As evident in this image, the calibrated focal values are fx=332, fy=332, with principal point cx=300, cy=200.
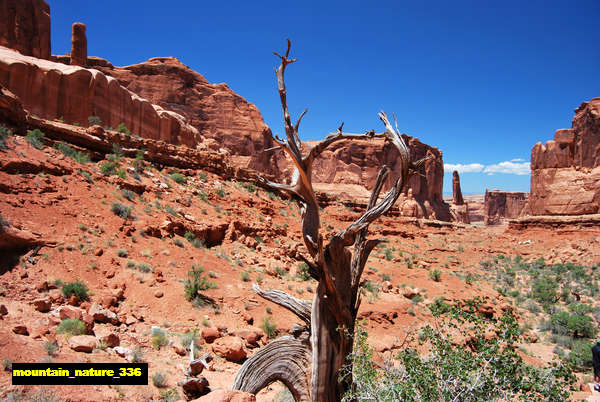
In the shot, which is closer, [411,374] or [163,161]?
[411,374]

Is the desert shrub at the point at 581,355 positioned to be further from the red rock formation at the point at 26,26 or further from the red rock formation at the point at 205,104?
the red rock formation at the point at 26,26

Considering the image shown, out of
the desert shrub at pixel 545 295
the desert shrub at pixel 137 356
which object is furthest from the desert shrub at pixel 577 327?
the desert shrub at pixel 137 356

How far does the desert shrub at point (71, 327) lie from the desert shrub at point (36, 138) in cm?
924

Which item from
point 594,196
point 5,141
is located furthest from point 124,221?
point 594,196

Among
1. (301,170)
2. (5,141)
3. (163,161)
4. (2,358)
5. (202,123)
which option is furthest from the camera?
(202,123)

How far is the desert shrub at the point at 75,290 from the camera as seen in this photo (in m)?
7.01

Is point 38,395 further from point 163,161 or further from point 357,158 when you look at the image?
Answer: point 357,158

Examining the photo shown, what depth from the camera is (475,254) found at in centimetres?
2769

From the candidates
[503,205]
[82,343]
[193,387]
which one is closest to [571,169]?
[193,387]

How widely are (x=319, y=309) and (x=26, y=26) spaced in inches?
1329

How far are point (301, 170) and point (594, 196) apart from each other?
139ft

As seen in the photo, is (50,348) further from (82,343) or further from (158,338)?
(158,338)

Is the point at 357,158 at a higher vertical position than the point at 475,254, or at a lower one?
higher

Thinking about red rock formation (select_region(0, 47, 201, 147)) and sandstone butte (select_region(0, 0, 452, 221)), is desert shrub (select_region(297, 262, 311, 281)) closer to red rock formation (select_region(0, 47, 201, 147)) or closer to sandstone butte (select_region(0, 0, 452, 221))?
sandstone butte (select_region(0, 0, 452, 221))
